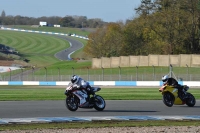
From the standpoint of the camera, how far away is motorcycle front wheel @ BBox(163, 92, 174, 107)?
2438 centimetres

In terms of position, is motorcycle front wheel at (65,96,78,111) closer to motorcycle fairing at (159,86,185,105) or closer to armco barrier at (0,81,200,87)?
motorcycle fairing at (159,86,185,105)

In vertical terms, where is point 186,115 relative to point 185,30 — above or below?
below

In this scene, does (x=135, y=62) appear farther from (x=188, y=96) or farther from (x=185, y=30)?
(x=188, y=96)

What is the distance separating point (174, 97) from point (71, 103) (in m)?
4.89

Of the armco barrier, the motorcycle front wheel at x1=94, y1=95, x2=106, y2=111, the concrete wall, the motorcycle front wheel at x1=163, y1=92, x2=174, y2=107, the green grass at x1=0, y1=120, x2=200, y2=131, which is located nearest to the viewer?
→ the green grass at x1=0, y1=120, x2=200, y2=131

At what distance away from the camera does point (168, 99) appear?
24.5 meters

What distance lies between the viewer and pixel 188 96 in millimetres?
24750

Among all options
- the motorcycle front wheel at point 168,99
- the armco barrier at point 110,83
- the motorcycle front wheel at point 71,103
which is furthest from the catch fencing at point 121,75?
the motorcycle front wheel at point 71,103

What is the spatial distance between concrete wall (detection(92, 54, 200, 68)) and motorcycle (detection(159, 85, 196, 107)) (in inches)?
1645

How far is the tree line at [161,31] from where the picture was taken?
89.2m

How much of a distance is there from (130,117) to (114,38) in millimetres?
87642

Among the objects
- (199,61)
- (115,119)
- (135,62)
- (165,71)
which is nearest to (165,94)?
(115,119)

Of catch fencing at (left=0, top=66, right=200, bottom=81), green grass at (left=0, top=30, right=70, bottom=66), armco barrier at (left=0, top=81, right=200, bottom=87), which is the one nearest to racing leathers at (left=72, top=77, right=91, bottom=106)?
armco barrier at (left=0, top=81, right=200, bottom=87)

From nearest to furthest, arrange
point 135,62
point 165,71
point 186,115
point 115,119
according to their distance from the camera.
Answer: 1. point 115,119
2. point 186,115
3. point 165,71
4. point 135,62
